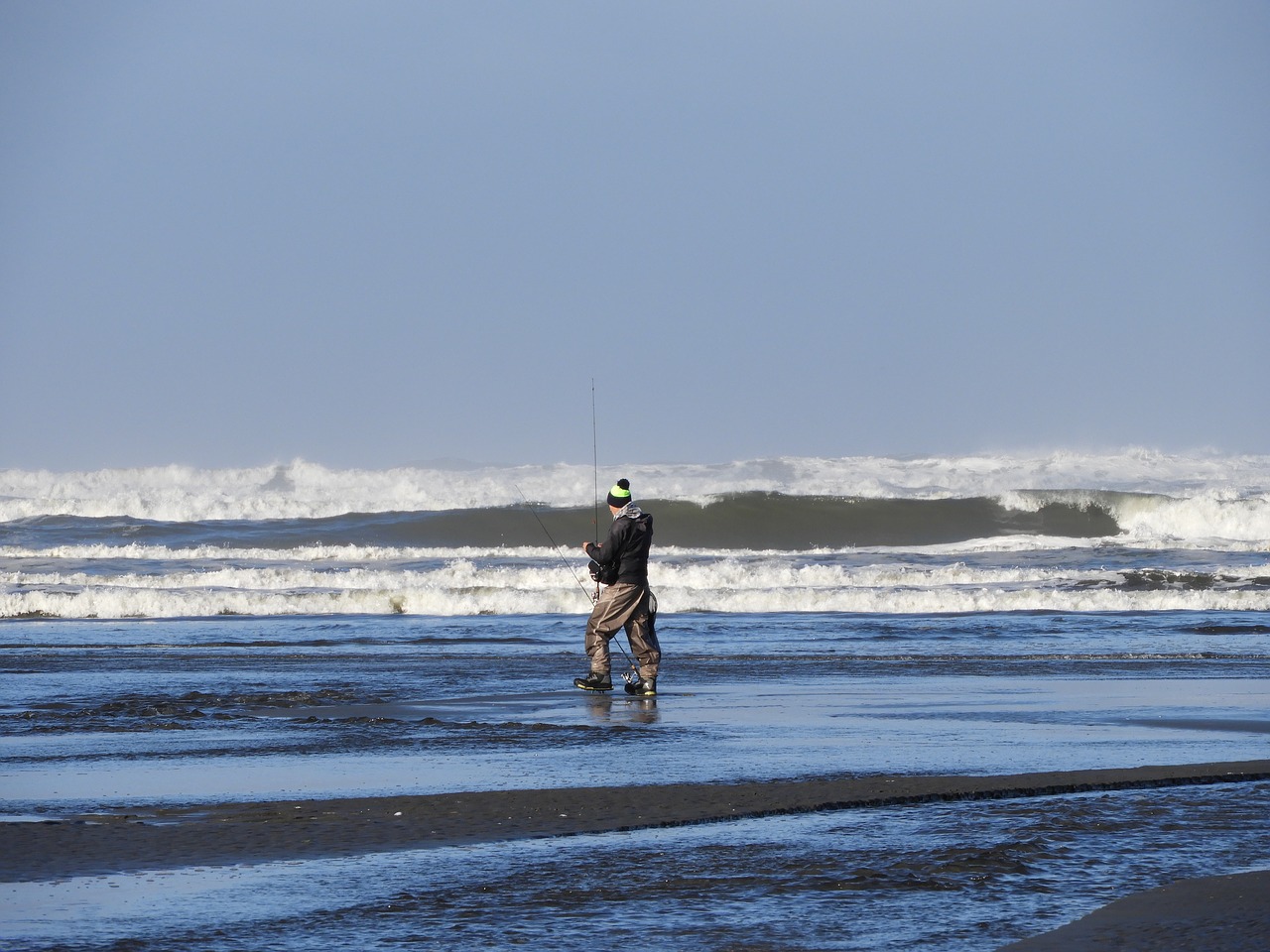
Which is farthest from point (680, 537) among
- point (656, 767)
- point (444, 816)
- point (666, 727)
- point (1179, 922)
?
point (1179, 922)

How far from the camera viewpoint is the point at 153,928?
12.8ft

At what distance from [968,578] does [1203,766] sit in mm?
20497

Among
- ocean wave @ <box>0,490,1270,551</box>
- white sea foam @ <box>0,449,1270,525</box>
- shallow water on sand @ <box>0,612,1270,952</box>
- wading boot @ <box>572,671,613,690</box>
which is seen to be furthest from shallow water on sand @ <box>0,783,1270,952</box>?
white sea foam @ <box>0,449,1270,525</box>

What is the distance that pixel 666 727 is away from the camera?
8.78 metres

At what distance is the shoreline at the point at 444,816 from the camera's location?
16.1 ft

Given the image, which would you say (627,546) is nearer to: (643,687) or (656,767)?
(643,687)

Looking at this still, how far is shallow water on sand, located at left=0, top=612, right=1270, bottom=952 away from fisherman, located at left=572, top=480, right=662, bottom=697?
1.44ft

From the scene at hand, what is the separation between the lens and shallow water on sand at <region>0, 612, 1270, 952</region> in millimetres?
4035

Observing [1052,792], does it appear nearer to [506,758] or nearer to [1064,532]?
[506,758]

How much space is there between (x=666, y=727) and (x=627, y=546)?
229 cm

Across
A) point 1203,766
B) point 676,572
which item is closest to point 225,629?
point 676,572

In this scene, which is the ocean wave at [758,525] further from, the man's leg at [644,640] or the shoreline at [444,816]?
the shoreline at [444,816]

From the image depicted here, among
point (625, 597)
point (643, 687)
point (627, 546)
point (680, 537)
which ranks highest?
point (627, 546)

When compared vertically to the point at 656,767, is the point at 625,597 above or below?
above
